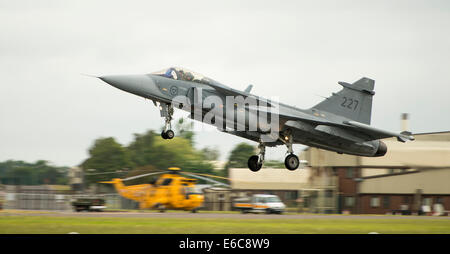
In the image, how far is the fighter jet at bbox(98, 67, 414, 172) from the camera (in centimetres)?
2380

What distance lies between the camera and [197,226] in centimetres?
2431

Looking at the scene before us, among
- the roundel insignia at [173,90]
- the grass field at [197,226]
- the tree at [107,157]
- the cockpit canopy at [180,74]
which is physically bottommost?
the grass field at [197,226]

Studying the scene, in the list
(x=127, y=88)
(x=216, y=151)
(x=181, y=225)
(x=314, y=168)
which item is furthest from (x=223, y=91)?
(x=216, y=151)

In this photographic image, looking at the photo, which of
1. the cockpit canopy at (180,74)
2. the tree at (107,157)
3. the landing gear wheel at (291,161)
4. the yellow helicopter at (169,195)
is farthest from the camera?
the tree at (107,157)

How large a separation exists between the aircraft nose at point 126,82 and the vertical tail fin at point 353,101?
27.2ft


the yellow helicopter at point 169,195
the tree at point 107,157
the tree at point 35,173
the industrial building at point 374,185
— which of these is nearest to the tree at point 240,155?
the tree at point 107,157

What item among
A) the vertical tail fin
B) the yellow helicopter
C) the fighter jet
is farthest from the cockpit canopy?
the yellow helicopter

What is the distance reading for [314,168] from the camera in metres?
44.4

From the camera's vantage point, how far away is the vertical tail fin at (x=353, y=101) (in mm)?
27359

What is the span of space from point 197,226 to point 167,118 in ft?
14.6

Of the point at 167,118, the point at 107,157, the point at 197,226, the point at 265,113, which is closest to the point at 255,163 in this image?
the point at 265,113

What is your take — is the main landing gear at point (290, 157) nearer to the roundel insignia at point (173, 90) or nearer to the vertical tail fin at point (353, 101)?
the vertical tail fin at point (353, 101)

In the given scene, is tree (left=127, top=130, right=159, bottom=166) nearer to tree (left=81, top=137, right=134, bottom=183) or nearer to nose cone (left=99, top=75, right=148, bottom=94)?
tree (left=81, top=137, right=134, bottom=183)

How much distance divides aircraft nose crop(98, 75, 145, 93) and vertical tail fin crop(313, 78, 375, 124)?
830cm
